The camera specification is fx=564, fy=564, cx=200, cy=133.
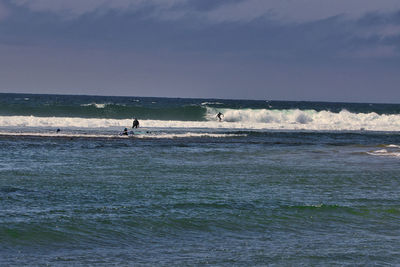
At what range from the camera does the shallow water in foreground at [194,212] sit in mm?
9195

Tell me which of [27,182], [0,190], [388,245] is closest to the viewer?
[388,245]


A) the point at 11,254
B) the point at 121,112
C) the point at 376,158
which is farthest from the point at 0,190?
the point at 121,112

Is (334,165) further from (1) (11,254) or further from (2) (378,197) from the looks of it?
(1) (11,254)

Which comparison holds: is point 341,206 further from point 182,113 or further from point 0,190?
point 182,113

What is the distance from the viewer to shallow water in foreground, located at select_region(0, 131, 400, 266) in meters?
9.20

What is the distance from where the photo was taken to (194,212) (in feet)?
39.9

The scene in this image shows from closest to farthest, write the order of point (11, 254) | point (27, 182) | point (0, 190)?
point (11, 254), point (0, 190), point (27, 182)

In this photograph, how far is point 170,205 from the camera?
12.8 meters

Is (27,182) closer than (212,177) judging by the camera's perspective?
Yes

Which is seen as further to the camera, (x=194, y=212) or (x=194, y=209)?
(x=194, y=209)

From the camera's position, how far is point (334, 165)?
22.3m

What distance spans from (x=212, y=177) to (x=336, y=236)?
7.51 meters

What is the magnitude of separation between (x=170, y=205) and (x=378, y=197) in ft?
18.4

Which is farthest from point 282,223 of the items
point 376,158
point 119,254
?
point 376,158
